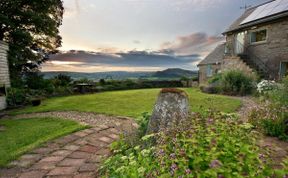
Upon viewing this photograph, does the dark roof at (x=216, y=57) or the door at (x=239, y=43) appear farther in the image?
the dark roof at (x=216, y=57)

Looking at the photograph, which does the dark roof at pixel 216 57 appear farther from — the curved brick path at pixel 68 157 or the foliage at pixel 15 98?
the curved brick path at pixel 68 157

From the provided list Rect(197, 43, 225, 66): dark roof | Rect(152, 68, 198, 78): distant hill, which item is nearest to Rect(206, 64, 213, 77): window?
Rect(197, 43, 225, 66): dark roof

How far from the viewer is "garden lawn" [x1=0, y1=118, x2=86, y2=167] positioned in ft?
11.5

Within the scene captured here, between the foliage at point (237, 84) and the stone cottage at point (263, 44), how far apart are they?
4.82 ft

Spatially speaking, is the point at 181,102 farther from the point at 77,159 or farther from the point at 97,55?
the point at 97,55

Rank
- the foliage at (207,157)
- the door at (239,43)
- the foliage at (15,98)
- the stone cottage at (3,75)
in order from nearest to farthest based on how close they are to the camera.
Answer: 1. the foliage at (207,157)
2. the stone cottage at (3,75)
3. the foliage at (15,98)
4. the door at (239,43)

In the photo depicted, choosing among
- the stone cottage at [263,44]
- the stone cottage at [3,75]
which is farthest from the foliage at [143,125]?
the stone cottage at [263,44]

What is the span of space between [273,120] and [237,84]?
8.77 m

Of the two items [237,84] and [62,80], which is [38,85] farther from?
[237,84]

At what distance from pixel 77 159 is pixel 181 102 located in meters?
1.96

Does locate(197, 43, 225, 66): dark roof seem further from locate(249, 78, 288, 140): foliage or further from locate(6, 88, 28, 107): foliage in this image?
locate(6, 88, 28, 107): foliage

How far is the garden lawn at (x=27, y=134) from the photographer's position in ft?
11.5

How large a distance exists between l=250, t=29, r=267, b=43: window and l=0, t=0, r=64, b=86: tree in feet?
51.4

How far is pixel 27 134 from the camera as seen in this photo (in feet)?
14.6
